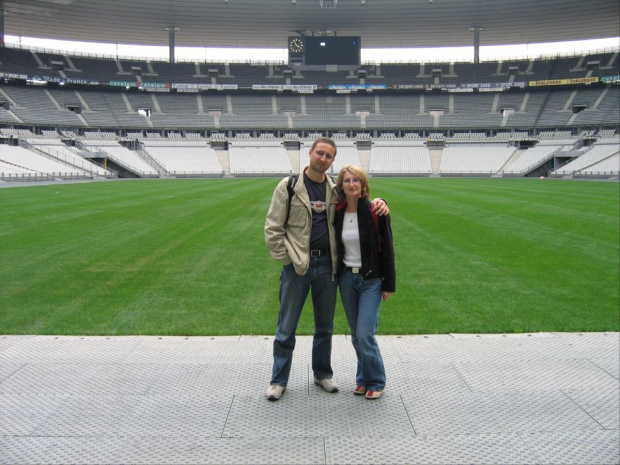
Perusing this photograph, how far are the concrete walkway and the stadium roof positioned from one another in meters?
58.4

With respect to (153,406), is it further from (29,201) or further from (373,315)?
(29,201)

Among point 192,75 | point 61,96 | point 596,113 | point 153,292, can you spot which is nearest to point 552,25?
point 596,113

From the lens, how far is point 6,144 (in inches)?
2264

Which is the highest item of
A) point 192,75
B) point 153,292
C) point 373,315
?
point 192,75

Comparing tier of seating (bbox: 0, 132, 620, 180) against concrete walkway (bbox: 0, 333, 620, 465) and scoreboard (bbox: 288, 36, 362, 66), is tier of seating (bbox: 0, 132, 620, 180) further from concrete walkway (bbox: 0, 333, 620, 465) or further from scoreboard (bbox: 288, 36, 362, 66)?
concrete walkway (bbox: 0, 333, 620, 465)

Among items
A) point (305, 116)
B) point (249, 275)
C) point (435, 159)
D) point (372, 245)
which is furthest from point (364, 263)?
point (305, 116)

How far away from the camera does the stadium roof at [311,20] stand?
197 ft

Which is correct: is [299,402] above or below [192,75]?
below

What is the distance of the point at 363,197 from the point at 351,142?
7098 centimetres

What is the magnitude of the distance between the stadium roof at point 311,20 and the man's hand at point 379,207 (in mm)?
58618

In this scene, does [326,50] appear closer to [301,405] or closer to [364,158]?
[364,158]

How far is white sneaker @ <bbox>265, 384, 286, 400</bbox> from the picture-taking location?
4211 millimetres

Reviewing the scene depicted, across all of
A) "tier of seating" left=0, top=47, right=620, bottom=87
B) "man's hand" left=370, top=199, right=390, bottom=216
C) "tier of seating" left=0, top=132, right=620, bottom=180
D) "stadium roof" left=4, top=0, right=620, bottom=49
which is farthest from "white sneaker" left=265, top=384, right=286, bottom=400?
"tier of seating" left=0, top=47, right=620, bottom=87

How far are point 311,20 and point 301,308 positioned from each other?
67.4m
